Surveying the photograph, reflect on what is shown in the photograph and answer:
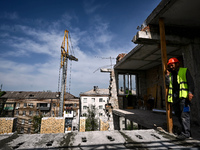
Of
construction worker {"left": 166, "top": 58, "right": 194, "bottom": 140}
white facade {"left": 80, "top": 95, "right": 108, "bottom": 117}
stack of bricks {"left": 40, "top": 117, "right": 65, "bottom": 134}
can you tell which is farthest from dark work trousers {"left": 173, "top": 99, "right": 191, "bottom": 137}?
white facade {"left": 80, "top": 95, "right": 108, "bottom": 117}

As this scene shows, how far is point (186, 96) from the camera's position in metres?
2.54

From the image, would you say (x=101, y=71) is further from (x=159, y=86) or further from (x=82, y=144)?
(x=82, y=144)

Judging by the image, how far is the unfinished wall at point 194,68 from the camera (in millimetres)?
3708

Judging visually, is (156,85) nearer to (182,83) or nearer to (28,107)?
(182,83)

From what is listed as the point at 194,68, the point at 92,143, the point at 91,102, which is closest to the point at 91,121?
the point at 91,102

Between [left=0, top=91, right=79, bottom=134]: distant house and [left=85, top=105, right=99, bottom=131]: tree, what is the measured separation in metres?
4.44

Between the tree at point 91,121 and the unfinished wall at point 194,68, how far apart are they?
3205 cm

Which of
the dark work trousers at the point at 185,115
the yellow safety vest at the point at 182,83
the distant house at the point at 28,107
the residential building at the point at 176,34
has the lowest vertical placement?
the distant house at the point at 28,107

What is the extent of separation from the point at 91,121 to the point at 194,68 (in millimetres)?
34232

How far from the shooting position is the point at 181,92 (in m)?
2.61

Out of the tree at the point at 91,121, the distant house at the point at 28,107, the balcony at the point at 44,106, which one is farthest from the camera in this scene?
the balcony at the point at 44,106

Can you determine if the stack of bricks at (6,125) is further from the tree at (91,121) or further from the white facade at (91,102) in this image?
the white facade at (91,102)

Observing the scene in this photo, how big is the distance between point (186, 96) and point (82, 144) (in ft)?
7.81

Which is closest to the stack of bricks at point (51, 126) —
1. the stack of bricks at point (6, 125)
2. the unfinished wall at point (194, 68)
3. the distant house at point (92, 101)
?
the stack of bricks at point (6, 125)
